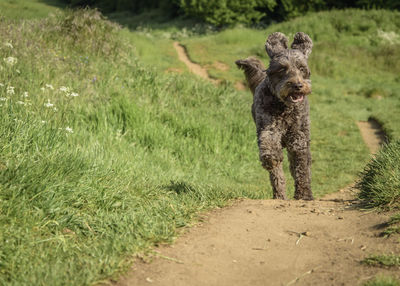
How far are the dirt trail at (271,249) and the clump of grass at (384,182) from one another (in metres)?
0.20

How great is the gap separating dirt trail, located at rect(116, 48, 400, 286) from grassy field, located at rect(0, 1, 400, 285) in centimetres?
26

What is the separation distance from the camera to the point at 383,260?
3.55 metres

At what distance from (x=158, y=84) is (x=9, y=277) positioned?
327 inches

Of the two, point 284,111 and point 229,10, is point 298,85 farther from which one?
point 229,10

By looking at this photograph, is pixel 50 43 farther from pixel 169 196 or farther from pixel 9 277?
pixel 9 277

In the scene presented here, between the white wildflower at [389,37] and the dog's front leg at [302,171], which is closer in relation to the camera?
the dog's front leg at [302,171]

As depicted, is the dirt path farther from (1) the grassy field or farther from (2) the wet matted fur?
(2) the wet matted fur

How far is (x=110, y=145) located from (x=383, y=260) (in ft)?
16.5

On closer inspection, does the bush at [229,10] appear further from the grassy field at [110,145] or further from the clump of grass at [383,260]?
the clump of grass at [383,260]

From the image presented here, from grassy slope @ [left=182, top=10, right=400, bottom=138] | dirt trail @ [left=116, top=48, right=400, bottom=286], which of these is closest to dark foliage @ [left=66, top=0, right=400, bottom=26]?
grassy slope @ [left=182, top=10, right=400, bottom=138]

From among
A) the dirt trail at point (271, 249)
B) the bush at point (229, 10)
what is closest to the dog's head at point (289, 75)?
the dirt trail at point (271, 249)

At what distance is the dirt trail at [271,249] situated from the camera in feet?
11.6

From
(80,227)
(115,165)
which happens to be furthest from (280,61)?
(80,227)

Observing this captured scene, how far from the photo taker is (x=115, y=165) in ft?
20.0
